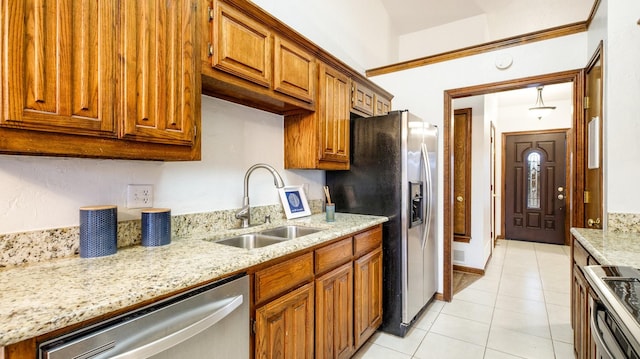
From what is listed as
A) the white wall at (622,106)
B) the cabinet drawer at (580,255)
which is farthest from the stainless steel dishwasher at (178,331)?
the white wall at (622,106)

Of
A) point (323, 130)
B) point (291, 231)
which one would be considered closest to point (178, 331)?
point (291, 231)

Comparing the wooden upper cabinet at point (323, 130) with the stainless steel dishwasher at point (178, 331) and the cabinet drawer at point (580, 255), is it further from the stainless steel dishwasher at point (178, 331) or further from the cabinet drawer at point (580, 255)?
the cabinet drawer at point (580, 255)

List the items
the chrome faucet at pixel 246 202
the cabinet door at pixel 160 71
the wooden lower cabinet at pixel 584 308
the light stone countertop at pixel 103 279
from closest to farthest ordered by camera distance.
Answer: the light stone countertop at pixel 103 279
the cabinet door at pixel 160 71
the wooden lower cabinet at pixel 584 308
the chrome faucet at pixel 246 202

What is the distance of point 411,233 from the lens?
2.42 metres

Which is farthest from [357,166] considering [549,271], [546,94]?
[546,94]

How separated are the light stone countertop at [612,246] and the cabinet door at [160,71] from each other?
1906 mm

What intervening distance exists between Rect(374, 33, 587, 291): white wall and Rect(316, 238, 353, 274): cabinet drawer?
1526mm

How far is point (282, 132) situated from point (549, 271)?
3.97 meters

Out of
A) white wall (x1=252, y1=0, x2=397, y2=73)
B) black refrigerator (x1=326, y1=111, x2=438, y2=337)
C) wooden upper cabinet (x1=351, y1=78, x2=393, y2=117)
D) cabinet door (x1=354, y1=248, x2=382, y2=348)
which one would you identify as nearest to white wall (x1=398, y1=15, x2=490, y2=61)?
white wall (x1=252, y1=0, x2=397, y2=73)

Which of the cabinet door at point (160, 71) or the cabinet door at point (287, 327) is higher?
the cabinet door at point (160, 71)

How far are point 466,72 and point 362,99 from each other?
1.11 meters

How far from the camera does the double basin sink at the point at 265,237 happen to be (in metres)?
1.78

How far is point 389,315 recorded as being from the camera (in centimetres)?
237

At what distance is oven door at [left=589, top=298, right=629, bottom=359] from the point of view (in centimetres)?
87
